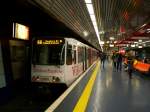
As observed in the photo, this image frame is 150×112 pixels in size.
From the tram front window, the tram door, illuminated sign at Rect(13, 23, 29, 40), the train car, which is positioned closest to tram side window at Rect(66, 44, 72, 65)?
the train car

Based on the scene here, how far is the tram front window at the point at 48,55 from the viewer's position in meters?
13.0

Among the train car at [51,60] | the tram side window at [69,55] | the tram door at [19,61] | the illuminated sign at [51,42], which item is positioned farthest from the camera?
the tram door at [19,61]

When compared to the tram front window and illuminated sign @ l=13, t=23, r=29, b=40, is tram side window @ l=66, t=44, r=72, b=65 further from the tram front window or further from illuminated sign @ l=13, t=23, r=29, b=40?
illuminated sign @ l=13, t=23, r=29, b=40

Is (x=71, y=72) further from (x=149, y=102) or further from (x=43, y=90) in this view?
(x=149, y=102)

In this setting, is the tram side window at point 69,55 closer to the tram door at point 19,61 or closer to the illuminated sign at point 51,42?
the illuminated sign at point 51,42

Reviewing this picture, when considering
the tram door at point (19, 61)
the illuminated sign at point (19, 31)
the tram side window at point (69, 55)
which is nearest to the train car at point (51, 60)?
the tram side window at point (69, 55)

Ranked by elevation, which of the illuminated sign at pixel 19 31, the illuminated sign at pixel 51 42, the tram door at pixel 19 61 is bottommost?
the tram door at pixel 19 61

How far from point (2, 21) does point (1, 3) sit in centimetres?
258

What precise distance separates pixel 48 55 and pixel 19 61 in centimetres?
367

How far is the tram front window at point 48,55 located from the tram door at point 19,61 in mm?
1781

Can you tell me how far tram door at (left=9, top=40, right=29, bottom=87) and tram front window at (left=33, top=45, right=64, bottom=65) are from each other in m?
1.78

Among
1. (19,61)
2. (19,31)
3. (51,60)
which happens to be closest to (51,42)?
(51,60)

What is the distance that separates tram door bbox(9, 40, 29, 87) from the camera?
586 inches

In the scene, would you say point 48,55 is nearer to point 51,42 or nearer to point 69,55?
point 51,42
